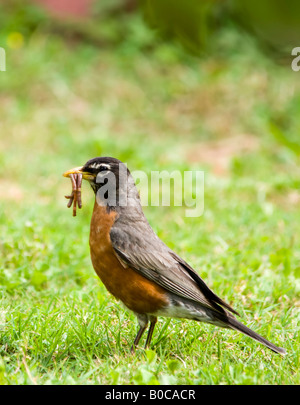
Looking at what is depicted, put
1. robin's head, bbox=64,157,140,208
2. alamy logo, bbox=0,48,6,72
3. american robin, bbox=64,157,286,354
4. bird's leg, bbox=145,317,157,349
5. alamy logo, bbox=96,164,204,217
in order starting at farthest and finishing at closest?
alamy logo, bbox=0,48,6,72, alamy logo, bbox=96,164,204,217, robin's head, bbox=64,157,140,208, bird's leg, bbox=145,317,157,349, american robin, bbox=64,157,286,354

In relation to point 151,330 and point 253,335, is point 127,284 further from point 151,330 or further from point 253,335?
point 253,335

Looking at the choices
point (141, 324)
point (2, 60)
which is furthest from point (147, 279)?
point (2, 60)

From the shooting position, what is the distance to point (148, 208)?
6633 millimetres

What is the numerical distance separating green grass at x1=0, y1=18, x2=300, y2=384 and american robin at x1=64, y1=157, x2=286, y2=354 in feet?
0.70

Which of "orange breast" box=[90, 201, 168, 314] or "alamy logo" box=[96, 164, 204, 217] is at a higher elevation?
"alamy logo" box=[96, 164, 204, 217]

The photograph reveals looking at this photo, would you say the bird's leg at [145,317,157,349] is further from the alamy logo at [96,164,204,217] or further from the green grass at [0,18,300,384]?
the alamy logo at [96,164,204,217]

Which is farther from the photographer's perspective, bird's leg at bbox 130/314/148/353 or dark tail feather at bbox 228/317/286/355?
bird's leg at bbox 130/314/148/353

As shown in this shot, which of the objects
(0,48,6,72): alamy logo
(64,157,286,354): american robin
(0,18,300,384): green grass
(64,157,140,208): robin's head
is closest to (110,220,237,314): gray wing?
(64,157,286,354): american robin

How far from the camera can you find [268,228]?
5.98 meters

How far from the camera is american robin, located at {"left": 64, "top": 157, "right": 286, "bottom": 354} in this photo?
3240 millimetres

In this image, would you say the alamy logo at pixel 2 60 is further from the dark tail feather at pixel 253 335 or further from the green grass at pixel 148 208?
the dark tail feather at pixel 253 335

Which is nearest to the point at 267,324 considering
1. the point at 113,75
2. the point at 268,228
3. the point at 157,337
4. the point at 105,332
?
the point at 157,337

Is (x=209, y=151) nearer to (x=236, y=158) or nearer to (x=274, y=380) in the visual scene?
(x=236, y=158)

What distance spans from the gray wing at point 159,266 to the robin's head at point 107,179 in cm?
17
